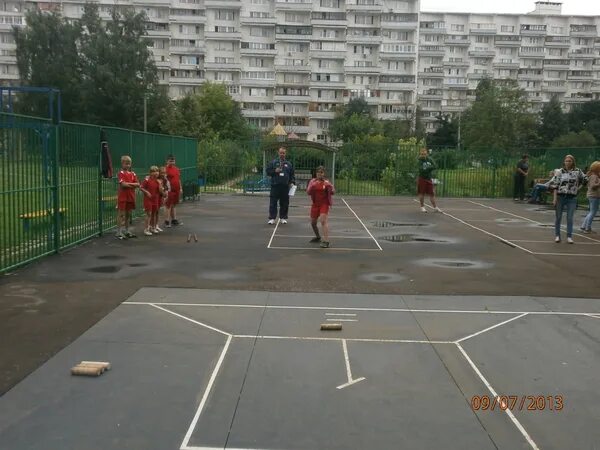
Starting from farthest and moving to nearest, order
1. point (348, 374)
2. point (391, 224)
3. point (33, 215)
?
point (391, 224) → point (33, 215) → point (348, 374)

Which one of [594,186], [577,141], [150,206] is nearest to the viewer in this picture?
[150,206]

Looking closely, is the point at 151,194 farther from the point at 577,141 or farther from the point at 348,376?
the point at 577,141

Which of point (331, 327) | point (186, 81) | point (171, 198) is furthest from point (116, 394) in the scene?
point (186, 81)

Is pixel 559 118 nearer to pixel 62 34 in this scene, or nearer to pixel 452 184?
pixel 452 184

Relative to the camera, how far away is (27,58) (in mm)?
63531

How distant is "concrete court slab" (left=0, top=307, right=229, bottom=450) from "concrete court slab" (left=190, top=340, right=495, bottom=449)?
36 centimetres

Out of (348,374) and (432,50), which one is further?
(432,50)

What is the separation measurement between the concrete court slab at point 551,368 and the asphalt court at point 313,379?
0.02 metres

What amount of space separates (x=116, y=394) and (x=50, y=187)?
703cm

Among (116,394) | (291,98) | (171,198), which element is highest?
(291,98)

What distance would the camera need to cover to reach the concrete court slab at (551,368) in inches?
176

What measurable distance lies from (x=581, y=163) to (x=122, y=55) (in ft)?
164

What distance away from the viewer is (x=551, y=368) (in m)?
5.75

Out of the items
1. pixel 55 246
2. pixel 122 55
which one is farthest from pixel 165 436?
pixel 122 55
